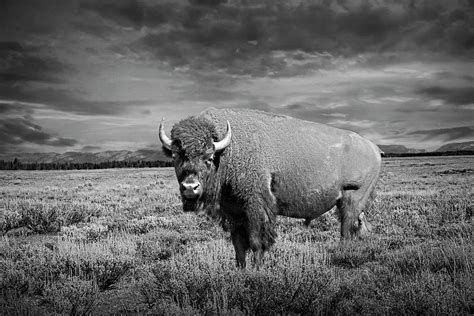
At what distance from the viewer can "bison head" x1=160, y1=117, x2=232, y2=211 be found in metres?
5.55

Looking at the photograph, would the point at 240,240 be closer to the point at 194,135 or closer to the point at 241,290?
the point at 241,290

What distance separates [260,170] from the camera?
638cm

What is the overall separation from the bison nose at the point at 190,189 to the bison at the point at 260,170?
0.6 inches

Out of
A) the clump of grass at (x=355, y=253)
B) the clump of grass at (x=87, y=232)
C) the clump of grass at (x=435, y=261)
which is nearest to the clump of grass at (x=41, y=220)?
the clump of grass at (x=87, y=232)

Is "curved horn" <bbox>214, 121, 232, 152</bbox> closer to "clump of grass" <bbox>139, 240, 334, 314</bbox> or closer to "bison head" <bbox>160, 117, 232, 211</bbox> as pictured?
"bison head" <bbox>160, 117, 232, 211</bbox>

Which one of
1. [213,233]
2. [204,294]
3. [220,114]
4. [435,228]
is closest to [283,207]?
[220,114]

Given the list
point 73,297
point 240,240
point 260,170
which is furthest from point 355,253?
point 73,297

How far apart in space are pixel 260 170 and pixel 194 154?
4.15 feet

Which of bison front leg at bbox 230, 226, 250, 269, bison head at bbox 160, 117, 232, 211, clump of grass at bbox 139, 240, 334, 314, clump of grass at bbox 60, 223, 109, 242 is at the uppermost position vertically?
bison head at bbox 160, 117, 232, 211

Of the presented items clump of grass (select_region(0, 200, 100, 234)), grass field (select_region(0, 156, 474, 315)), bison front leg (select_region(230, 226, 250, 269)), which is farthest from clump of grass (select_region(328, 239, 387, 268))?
clump of grass (select_region(0, 200, 100, 234))

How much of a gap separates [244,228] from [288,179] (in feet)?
3.99

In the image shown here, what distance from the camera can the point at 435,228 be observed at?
35.4ft

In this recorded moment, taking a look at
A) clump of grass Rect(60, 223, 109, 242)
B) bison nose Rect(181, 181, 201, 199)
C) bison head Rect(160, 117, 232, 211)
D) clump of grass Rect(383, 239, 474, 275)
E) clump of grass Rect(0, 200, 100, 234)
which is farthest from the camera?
clump of grass Rect(0, 200, 100, 234)

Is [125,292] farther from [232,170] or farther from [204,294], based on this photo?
[232,170]
